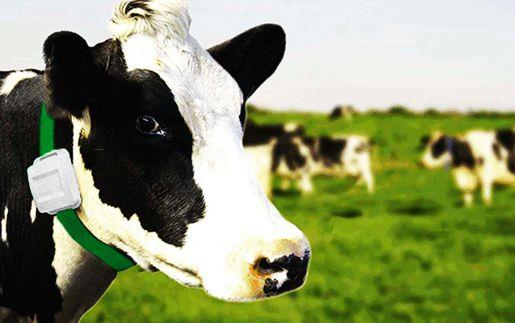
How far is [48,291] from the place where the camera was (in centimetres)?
275

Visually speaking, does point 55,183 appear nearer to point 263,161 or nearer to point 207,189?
point 207,189

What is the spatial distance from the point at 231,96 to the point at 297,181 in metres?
20.9

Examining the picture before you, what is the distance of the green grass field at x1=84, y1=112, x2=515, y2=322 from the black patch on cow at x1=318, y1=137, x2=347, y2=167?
0.88 m

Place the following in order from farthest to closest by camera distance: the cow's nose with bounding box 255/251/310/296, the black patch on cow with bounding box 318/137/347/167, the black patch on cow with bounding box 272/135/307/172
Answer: the black patch on cow with bounding box 318/137/347/167 → the black patch on cow with bounding box 272/135/307/172 → the cow's nose with bounding box 255/251/310/296

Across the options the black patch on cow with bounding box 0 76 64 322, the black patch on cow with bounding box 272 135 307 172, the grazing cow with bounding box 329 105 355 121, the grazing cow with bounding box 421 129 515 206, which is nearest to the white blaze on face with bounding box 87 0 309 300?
the black patch on cow with bounding box 0 76 64 322

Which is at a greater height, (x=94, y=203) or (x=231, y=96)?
(x=231, y=96)

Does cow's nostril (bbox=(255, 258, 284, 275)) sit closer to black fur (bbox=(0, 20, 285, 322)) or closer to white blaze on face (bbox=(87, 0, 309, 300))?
white blaze on face (bbox=(87, 0, 309, 300))

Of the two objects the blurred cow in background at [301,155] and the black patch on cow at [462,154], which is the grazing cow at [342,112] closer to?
the blurred cow in background at [301,155]

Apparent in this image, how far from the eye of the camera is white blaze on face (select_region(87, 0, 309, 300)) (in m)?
2.24

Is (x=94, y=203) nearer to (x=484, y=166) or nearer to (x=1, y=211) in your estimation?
(x=1, y=211)

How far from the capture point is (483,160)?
19547mm

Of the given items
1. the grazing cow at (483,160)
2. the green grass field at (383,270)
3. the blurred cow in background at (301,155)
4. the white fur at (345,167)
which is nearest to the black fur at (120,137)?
the green grass field at (383,270)

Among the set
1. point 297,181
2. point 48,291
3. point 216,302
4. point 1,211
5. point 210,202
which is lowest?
point 297,181

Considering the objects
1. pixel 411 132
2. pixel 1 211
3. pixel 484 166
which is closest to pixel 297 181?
pixel 484 166
